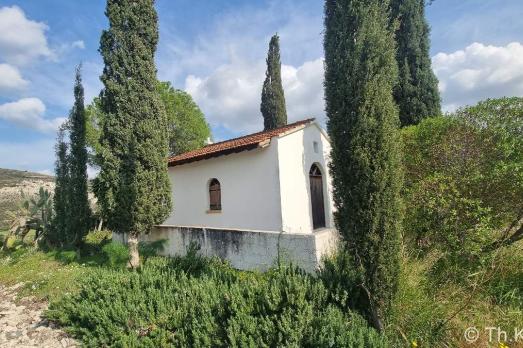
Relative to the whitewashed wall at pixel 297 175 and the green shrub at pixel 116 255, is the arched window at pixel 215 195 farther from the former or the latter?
the green shrub at pixel 116 255

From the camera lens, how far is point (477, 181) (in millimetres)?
5473

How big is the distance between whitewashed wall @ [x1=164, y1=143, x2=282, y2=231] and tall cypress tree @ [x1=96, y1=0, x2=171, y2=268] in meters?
3.12

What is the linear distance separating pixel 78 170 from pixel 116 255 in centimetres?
362

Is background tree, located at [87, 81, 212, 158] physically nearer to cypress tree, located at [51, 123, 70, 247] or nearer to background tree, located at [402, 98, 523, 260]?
cypress tree, located at [51, 123, 70, 247]

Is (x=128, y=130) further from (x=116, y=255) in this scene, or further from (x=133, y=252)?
(x=116, y=255)

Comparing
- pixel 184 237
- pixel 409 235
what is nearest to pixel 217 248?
pixel 184 237

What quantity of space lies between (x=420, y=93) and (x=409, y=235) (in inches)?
292

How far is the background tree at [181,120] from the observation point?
→ 72.1 feet

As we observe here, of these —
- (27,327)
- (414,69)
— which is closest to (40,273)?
(27,327)

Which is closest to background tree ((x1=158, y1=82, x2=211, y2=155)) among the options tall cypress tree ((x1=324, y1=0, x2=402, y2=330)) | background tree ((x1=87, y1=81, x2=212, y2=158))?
background tree ((x1=87, y1=81, x2=212, y2=158))

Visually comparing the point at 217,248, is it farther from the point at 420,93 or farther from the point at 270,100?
the point at 270,100

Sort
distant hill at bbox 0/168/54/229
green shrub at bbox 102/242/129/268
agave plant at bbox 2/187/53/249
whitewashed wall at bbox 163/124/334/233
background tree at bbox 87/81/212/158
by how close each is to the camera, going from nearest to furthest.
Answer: green shrub at bbox 102/242/129/268 → whitewashed wall at bbox 163/124/334/233 → agave plant at bbox 2/187/53/249 → distant hill at bbox 0/168/54/229 → background tree at bbox 87/81/212/158

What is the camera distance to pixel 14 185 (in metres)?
19.1

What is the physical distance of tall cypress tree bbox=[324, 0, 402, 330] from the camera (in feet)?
14.2
